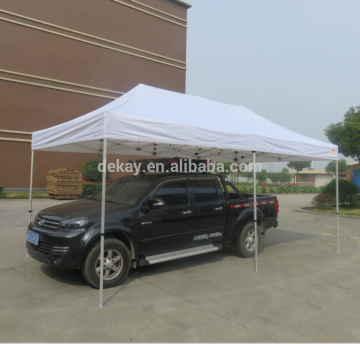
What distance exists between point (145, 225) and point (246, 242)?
261cm

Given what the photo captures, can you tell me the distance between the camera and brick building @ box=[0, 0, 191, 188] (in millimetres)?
23344

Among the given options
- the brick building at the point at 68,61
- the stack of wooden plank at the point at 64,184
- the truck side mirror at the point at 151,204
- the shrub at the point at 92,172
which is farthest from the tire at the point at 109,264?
the brick building at the point at 68,61

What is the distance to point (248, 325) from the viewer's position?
393cm

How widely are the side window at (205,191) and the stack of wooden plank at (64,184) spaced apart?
630 inches

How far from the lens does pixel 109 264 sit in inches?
198

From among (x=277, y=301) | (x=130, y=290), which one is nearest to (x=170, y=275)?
(x=130, y=290)

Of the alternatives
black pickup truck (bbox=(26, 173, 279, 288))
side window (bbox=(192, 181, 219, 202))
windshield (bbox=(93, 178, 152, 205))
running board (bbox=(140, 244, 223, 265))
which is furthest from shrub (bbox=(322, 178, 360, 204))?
windshield (bbox=(93, 178, 152, 205))

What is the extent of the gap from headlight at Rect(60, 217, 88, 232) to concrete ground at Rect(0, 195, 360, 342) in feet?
2.95

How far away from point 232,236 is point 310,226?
624cm

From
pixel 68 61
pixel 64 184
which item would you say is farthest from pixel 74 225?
pixel 68 61

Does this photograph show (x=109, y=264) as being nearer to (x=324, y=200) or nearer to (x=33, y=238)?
(x=33, y=238)

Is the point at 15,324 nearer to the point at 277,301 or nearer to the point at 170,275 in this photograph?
the point at 170,275

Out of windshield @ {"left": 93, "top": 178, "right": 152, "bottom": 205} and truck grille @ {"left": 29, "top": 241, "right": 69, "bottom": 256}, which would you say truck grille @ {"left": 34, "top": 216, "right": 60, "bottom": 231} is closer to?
truck grille @ {"left": 29, "top": 241, "right": 69, "bottom": 256}

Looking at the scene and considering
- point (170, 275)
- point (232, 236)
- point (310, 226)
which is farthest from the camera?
point (310, 226)
